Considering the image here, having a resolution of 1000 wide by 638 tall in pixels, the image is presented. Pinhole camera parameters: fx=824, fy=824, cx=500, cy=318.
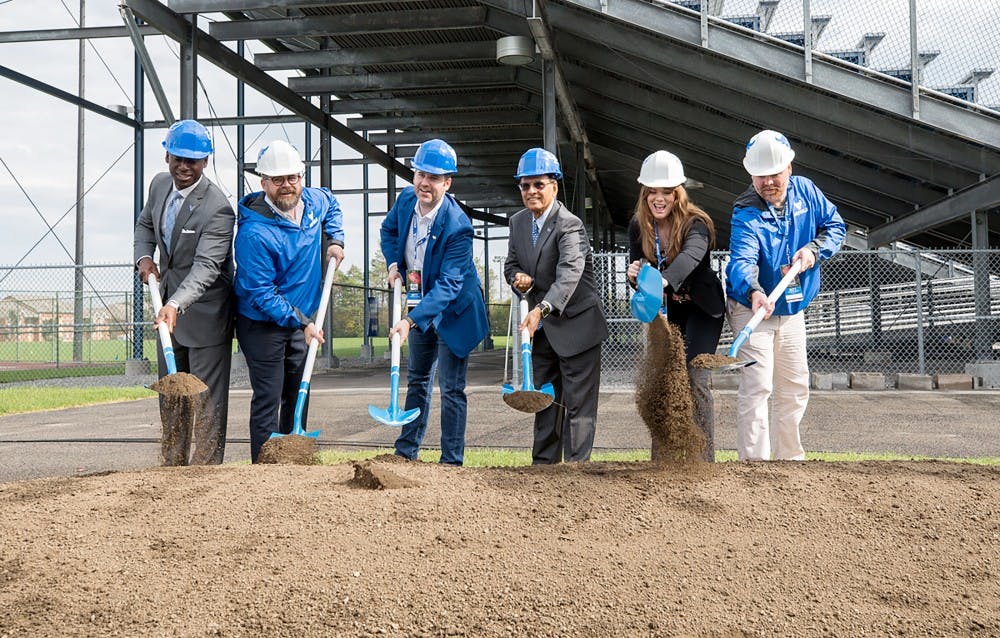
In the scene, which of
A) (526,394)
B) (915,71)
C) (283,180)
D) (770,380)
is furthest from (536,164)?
(915,71)

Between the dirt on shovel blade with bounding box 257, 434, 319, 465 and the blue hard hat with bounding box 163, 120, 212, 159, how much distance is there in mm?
1672

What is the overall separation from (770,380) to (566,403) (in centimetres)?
110

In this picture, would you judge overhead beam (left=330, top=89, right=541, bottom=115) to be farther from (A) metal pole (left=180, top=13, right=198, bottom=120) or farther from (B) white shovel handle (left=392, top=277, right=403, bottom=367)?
(B) white shovel handle (left=392, top=277, right=403, bottom=367)

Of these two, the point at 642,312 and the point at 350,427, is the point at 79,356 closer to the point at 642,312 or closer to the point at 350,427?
the point at 350,427

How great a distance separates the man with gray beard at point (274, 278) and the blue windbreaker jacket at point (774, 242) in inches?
91.3

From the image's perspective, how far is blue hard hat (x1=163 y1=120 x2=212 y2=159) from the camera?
4574 mm

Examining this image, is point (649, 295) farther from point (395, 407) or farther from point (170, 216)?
point (170, 216)

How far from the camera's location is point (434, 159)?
461 centimetres

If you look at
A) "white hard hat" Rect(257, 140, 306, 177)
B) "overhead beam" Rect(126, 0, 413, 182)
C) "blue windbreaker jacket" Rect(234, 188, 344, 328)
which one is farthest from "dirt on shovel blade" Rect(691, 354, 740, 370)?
"overhead beam" Rect(126, 0, 413, 182)

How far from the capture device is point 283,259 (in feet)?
15.3

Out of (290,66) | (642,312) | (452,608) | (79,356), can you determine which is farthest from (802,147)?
(79,356)

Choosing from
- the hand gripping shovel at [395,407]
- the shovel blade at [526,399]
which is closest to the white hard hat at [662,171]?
the shovel blade at [526,399]

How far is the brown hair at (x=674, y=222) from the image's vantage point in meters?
4.45

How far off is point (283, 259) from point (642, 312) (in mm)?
2021
